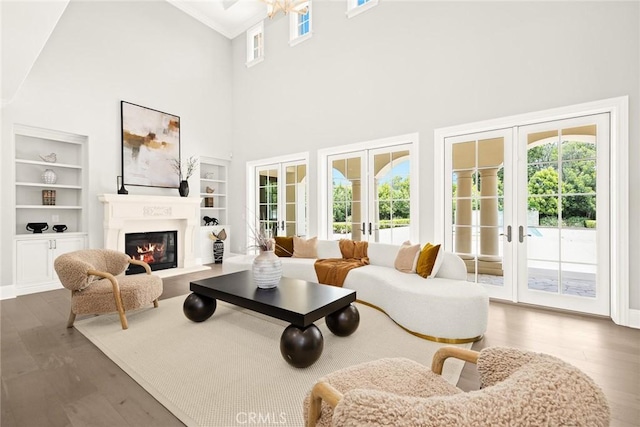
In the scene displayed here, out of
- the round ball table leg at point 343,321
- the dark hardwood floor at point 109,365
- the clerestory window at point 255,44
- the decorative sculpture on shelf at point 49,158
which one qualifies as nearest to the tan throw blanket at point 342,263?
the round ball table leg at point 343,321

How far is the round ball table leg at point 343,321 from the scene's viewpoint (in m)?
2.62

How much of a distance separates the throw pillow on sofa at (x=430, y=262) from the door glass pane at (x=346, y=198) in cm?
178

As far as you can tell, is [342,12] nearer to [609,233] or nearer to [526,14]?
[526,14]

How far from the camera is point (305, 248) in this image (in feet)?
15.7

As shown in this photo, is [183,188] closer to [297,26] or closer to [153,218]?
Result: [153,218]

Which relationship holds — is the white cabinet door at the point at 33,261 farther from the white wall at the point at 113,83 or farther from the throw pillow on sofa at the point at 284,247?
the throw pillow on sofa at the point at 284,247

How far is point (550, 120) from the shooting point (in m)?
3.46

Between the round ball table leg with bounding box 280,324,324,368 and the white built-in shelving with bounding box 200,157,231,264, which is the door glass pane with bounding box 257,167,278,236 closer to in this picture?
the white built-in shelving with bounding box 200,157,231,264

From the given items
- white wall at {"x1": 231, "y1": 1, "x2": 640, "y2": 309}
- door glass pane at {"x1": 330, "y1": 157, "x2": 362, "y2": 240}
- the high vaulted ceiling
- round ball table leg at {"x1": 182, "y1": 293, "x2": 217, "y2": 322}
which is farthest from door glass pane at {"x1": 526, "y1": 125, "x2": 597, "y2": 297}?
the high vaulted ceiling

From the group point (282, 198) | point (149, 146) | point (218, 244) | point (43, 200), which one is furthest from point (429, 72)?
point (43, 200)

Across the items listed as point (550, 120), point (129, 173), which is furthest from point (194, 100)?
point (550, 120)

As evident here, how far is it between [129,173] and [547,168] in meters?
6.52

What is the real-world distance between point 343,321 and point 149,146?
203 inches

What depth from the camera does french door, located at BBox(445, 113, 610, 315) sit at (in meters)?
3.25
